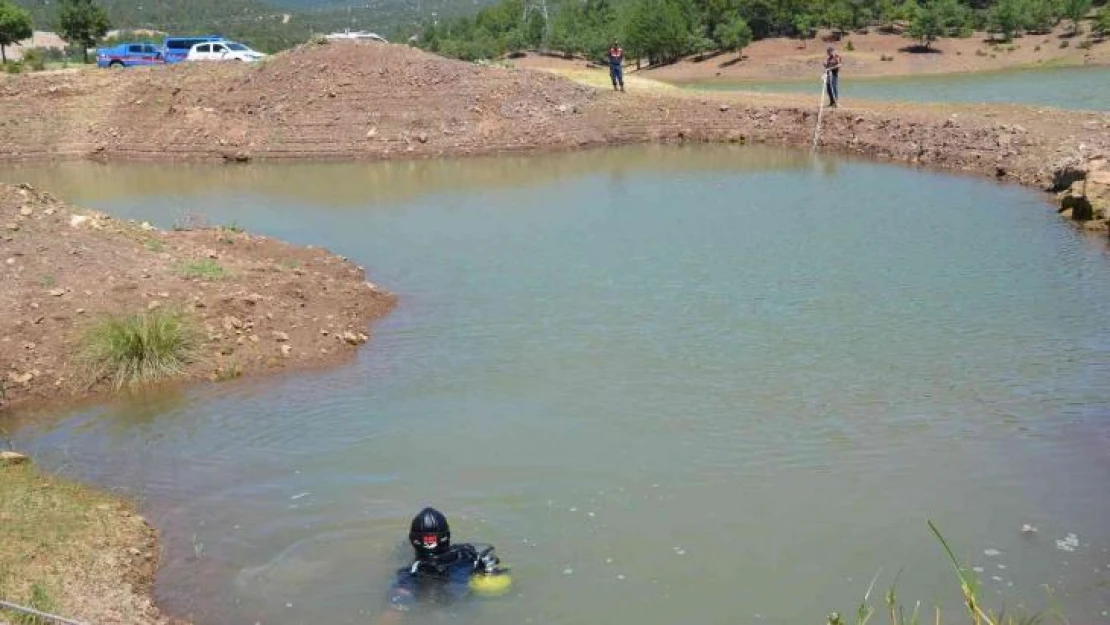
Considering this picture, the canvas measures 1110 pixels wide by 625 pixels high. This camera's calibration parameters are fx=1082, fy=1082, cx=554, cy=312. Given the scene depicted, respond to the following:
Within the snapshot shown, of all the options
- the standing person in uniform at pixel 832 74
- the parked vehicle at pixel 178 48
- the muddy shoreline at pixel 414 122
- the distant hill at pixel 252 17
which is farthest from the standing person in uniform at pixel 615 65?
the distant hill at pixel 252 17

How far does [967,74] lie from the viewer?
55469 millimetres

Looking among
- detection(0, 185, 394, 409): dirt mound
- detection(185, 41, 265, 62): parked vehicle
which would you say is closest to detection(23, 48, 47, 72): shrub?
detection(185, 41, 265, 62): parked vehicle

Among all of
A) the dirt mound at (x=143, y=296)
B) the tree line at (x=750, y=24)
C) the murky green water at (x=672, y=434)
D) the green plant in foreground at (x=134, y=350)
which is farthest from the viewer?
the tree line at (x=750, y=24)

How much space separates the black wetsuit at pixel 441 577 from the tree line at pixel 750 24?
2320 inches

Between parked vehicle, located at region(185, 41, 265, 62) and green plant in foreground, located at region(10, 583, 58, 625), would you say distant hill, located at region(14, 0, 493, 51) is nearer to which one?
parked vehicle, located at region(185, 41, 265, 62)

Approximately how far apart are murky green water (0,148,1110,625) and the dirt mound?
710 mm

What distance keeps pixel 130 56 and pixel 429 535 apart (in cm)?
4349

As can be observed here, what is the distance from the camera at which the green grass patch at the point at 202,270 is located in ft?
49.1

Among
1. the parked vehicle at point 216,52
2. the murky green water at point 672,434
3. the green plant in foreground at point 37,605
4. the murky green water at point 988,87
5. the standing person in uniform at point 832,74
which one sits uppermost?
the parked vehicle at point 216,52

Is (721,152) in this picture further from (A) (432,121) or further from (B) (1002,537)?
(B) (1002,537)

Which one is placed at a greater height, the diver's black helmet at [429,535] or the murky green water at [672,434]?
the diver's black helmet at [429,535]

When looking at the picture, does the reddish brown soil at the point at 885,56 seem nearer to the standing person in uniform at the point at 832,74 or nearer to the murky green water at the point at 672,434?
the standing person in uniform at the point at 832,74

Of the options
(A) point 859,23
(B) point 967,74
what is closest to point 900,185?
(B) point 967,74

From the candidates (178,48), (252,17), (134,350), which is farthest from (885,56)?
(252,17)
